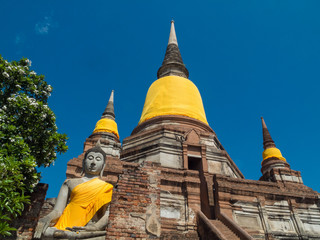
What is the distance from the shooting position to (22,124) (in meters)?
7.43

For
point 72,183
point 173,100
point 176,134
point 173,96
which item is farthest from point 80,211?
point 173,96

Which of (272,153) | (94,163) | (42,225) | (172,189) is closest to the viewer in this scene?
(42,225)

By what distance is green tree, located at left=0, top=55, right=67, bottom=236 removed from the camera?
6.30 m

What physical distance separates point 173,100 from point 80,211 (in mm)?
13793

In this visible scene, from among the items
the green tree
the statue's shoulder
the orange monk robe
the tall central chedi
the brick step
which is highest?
the tall central chedi

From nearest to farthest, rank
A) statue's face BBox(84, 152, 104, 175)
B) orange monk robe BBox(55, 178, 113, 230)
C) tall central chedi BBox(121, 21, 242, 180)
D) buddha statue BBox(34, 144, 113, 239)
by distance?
buddha statue BBox(34, 144, 113, 239) → orange monk robe BBox(55, 178, 113, 230) → statue's face BBox(84, 152, 104, 175) → tall central chedi BBox(121, 21, 242, 180)

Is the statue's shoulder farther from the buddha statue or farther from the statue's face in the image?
the statue's face

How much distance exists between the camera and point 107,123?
2000 centimetres

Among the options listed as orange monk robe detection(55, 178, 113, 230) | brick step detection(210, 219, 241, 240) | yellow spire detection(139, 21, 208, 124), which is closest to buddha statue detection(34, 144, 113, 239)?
orange monk robe detection(55, 178, 113, 230)

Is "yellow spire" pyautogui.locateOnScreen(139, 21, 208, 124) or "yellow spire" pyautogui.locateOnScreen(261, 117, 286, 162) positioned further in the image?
"yellow spire" pyautogui.locateOnScreen(261, 117, 286, 162)

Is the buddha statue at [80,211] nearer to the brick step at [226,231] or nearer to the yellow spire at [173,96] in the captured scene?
the brick step at [226,231]

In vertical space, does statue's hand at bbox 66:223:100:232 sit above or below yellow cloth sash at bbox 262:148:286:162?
below

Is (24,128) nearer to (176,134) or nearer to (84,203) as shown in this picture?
A: (84,203)

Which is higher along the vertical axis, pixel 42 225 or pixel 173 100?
pixel 173 100
